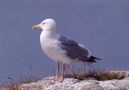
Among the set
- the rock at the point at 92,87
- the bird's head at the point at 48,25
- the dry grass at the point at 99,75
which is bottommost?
the rock at the point at 92,87

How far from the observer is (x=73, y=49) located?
842 centimetres

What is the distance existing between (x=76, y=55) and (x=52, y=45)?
57 cm

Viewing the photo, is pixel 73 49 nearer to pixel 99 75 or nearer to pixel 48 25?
pixel 48 25

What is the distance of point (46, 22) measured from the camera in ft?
27.5

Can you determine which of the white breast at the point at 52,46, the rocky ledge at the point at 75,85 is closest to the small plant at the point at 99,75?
the rocky ledge at the point at 75,85

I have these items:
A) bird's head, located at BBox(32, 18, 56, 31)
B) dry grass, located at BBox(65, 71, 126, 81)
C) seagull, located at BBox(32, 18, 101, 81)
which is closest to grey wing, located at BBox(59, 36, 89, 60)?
seagull, located at BBox(32, 18, 101, 81)

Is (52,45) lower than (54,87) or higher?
higher

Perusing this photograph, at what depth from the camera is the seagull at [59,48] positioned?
8.16m

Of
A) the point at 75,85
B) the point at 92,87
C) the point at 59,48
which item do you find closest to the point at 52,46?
the point at 59,48

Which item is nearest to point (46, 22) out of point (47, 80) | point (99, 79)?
point (47, 80)

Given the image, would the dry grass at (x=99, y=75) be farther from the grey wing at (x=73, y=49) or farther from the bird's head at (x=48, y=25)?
the bird's head at (x=48, y=25)

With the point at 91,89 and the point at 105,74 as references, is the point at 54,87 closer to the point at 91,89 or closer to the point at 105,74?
the point at 91,89

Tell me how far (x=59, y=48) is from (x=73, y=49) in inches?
14.2

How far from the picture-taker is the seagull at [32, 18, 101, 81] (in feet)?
26.8
